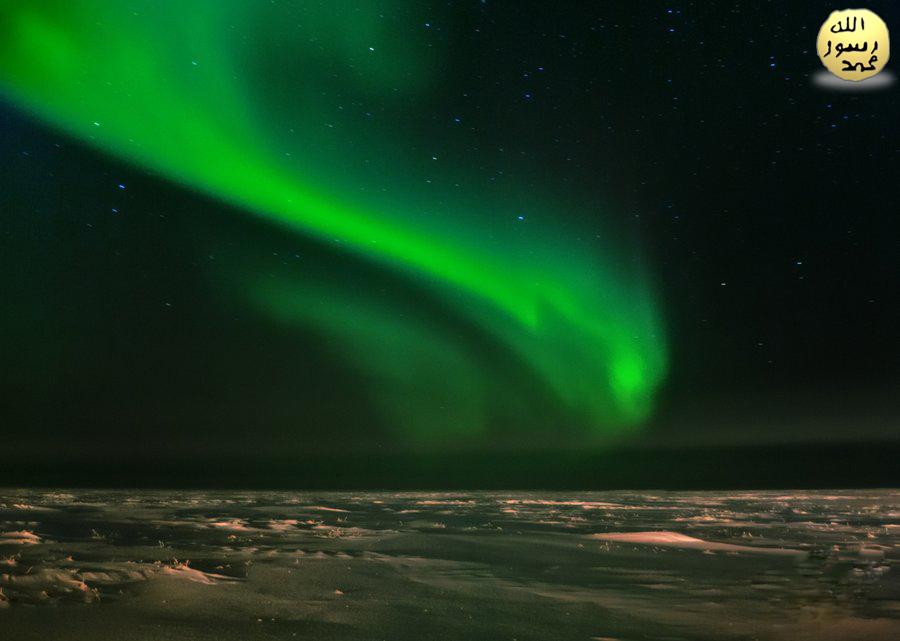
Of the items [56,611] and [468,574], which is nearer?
[56,611]

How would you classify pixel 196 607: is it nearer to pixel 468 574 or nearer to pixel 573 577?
pixel 468 574

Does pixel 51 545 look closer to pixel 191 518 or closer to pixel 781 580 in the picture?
pixel 191 518

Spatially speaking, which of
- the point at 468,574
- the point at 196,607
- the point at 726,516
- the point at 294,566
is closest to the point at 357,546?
the point at 294,566

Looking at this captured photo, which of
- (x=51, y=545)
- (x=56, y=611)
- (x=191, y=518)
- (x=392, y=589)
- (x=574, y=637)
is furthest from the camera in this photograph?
(x=191, y=518)

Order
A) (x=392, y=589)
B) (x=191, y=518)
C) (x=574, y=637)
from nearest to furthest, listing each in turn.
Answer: (x=574, y=637) < (x=392, y=589) < (x=191, y=518)

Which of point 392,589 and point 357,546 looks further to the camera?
point 357,546

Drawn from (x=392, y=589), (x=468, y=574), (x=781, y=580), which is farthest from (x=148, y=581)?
(x=781, y=580)
